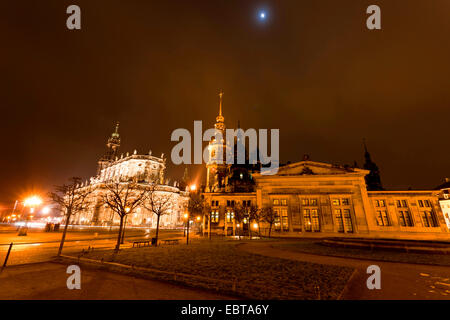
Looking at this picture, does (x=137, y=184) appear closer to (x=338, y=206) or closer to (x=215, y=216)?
(x=215, y=216)

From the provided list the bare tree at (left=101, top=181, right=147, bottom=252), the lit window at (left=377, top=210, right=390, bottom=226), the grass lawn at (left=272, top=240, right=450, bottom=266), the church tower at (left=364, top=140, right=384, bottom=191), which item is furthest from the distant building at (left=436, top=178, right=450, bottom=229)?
the bare tree at (left=101, top=181, right=147, bottom=252)

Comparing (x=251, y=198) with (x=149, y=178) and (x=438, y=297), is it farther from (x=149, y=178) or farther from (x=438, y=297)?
(x=149, y=178)

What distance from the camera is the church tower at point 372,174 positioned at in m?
71.9

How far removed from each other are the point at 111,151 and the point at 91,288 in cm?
12450

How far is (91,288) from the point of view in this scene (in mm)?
6770

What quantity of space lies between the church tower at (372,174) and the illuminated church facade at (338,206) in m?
34.5

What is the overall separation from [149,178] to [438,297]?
94.1 m

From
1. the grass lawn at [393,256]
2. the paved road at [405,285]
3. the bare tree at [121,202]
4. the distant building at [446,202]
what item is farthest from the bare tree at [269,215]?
the distant building at [446,202]

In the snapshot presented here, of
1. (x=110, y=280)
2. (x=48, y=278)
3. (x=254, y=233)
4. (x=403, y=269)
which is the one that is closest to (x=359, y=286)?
(x=403, y=269)

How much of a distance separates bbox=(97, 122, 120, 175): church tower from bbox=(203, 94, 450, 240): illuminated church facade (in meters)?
94.4

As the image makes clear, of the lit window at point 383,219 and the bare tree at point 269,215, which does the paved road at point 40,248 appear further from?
the lit window at point 383,219

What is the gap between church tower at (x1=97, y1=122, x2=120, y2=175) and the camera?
107625 mm

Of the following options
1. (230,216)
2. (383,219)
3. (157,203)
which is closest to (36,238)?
(157,203)

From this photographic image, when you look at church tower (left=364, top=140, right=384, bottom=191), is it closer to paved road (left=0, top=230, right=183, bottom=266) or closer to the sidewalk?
paved road (left=0, top=230, right=183, bottom=266)
